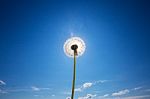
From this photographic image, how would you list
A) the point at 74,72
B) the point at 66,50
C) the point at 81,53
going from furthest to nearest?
the point at 66,50, the point at 81,53, the point at 74,72

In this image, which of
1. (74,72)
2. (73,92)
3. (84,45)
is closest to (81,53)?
(84,45)

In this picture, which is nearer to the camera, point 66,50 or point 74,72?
point 74,72

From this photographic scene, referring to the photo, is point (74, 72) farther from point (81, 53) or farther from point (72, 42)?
point (72, 42)

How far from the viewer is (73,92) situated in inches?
249

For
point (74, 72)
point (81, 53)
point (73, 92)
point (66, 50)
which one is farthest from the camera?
point (66, 50)

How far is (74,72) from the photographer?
7.45m

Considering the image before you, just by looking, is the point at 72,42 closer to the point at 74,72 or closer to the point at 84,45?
the point at 84,45

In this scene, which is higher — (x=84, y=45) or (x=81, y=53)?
(x=84, y=45)

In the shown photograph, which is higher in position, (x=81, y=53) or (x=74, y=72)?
(x=81, y=53)

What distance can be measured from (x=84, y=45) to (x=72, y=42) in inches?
45.6

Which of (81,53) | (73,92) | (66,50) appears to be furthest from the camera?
(66,50)

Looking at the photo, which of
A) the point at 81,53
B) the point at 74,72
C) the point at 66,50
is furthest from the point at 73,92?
the point at 66,50

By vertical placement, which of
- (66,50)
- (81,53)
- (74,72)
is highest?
(66,50)

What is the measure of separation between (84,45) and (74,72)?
8.65 meters
